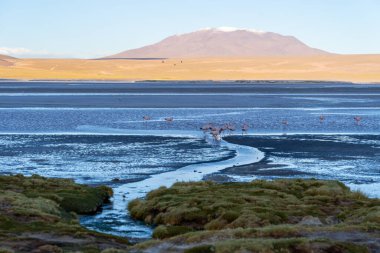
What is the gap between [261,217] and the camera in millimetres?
25438

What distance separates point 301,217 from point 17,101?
279ft

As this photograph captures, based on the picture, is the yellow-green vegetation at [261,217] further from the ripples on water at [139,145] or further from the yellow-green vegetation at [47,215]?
the yellow-green vegetation at [47,215]

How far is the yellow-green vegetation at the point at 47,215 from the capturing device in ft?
69.7

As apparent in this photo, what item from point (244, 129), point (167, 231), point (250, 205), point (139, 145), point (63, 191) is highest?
point (250, 205)

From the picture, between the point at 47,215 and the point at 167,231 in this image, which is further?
the point at 47,215

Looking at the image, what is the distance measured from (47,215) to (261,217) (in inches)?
285

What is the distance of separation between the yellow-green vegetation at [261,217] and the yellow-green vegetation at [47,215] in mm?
2059


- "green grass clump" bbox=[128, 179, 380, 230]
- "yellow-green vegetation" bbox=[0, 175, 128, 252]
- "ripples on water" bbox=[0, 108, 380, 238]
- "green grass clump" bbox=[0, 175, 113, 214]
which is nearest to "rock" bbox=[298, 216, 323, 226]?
"green grass clump" bbox=[128, 179, 380, 230]

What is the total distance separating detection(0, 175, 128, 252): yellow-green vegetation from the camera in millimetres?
21250

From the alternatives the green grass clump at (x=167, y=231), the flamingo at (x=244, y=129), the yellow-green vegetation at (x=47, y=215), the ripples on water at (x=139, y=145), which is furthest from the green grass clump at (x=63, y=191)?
the flamingo at (x=244, y=129)

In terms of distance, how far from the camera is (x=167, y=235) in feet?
78.4

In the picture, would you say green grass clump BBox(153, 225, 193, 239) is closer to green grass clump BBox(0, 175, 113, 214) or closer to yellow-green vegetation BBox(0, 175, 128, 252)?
yellow-green vegetation BBox(0, 175, 128, 252)

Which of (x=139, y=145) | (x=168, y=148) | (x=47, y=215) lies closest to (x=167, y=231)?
(x=47, y=215)

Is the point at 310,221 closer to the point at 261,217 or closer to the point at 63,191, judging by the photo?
the point at 261,217
